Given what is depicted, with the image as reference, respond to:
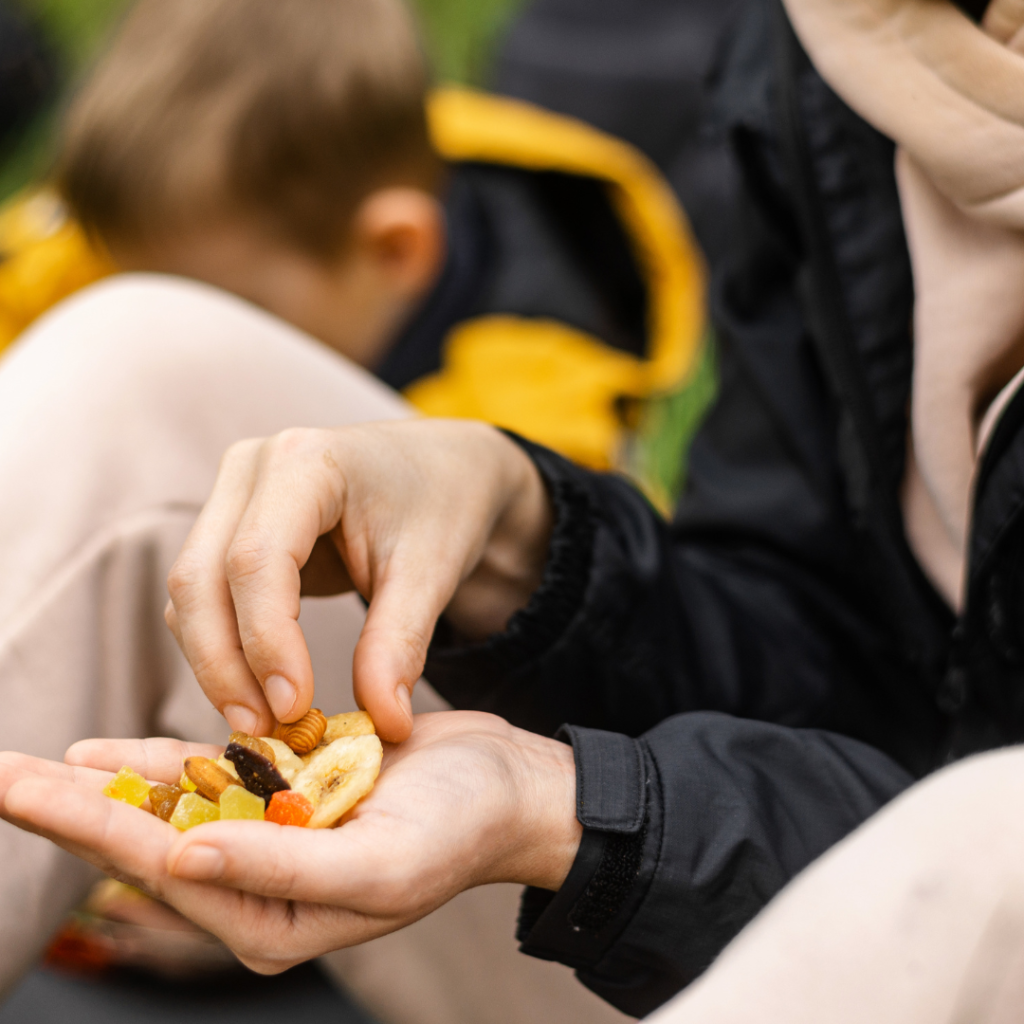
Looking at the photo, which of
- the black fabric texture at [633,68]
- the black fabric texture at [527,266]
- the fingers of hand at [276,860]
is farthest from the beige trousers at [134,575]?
the black fabric texture at [633,68]

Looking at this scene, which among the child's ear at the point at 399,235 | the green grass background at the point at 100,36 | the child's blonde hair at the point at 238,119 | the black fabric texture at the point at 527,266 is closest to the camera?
the child's blonde hair at the point at 238,119

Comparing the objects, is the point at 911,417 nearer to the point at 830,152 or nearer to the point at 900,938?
the point at 830,152

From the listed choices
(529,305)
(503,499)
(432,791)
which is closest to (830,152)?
(503,499)

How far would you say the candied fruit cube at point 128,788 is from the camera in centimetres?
42

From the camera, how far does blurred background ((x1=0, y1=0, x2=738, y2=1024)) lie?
3.09 ft

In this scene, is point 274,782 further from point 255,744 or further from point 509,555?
point 509,555

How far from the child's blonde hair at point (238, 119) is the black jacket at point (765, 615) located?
0.57 meters

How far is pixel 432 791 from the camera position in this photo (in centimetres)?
42

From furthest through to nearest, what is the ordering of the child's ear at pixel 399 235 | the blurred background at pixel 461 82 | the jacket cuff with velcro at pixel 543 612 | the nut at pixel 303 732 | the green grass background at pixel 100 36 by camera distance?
1. the green grass background at pixel 100 36
2. the child's ear at pixel 399 235
3. the blurred background at pixel 461 82
4. the jacket cuff with velcro at pixel 543 612
5. the nut at pixel 303 732

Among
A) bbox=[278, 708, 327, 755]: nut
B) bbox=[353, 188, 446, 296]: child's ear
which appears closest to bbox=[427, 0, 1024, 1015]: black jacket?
bbox=[278, 708, 327, 755]: nut

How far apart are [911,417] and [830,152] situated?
0.56 ft

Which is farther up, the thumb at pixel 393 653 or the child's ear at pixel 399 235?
the thumb at pixel 393 653

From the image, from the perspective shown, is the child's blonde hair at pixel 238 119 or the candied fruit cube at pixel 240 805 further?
the child's blonde hair at pixel 238 119

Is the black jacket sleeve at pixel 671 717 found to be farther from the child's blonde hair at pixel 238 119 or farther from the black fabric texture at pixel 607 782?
the child's blonde hair at pixel 238 119
